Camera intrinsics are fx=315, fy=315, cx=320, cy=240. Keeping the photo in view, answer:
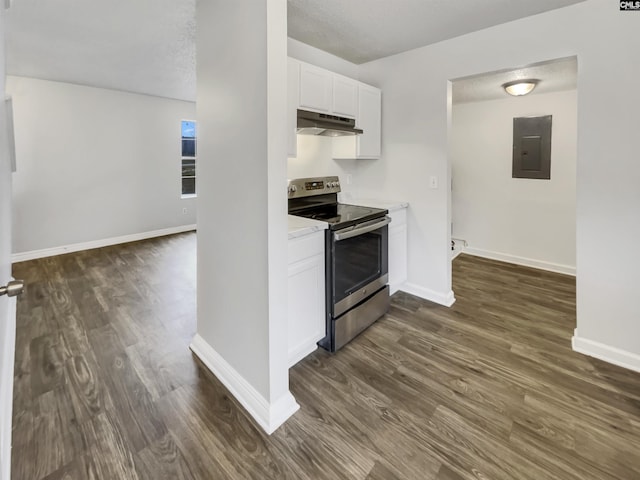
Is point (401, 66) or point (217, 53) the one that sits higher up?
point (401, 66)

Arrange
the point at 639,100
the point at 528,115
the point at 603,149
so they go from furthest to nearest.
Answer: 1. the point at 528,115
2. the point at 603,149
3. the point at 639,100

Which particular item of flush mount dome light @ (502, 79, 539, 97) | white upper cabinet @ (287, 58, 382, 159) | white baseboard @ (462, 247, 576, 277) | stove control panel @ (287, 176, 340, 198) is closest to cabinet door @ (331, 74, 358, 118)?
white upper cabinet @ (287, 58, 382, 159)

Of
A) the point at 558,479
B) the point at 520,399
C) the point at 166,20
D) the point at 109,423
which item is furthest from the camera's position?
the point at 166,20

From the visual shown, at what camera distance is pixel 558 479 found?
138cm

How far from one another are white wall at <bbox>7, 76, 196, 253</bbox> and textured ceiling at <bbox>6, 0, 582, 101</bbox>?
0.92 meters

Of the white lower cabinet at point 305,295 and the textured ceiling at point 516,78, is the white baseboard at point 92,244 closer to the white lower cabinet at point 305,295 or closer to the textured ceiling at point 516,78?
the white lower cabinet at point 305,295

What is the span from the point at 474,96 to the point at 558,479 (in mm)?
4172

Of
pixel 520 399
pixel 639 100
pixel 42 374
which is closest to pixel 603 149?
pixel 639 100

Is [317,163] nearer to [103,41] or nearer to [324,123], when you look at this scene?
[324,123]

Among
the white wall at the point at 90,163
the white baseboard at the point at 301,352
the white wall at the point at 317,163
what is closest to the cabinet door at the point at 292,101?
the white wall at the point at 317,163

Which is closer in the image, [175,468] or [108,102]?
[175,468]

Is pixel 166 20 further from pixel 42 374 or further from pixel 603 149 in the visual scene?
pixel 603 149

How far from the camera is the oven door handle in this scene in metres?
2.23

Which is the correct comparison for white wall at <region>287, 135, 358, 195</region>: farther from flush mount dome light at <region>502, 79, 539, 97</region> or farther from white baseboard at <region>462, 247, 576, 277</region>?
white baseboard at <region>462, 247, 576, 277</region>
